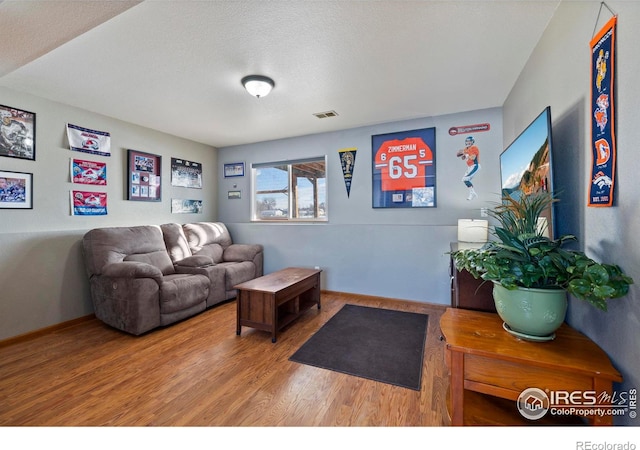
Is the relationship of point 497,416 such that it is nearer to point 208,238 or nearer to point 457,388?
point 457,388

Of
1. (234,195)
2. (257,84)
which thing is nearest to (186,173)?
(234,195)

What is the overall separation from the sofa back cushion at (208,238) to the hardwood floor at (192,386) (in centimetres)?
158

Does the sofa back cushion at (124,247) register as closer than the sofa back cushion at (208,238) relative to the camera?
Yes

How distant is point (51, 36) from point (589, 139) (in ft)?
10.6

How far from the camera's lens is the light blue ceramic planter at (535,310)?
1111mm

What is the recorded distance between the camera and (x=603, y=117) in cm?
116

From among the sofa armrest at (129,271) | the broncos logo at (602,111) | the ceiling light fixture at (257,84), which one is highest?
the ceiling light fixture at (257,84)

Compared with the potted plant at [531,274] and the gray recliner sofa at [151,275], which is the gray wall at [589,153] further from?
the gray recliner sofa at [151,275]

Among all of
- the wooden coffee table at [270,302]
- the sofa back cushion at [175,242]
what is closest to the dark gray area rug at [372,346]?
the wooden coffee table at [270,302]

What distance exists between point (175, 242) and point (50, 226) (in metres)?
1.30

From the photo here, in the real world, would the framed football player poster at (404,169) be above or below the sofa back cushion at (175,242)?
above

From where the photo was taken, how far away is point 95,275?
9.74 feet

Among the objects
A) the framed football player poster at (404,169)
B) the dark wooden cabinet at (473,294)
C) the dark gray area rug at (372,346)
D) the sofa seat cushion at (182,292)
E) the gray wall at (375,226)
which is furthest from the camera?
the framed football player poster at (404,169)
